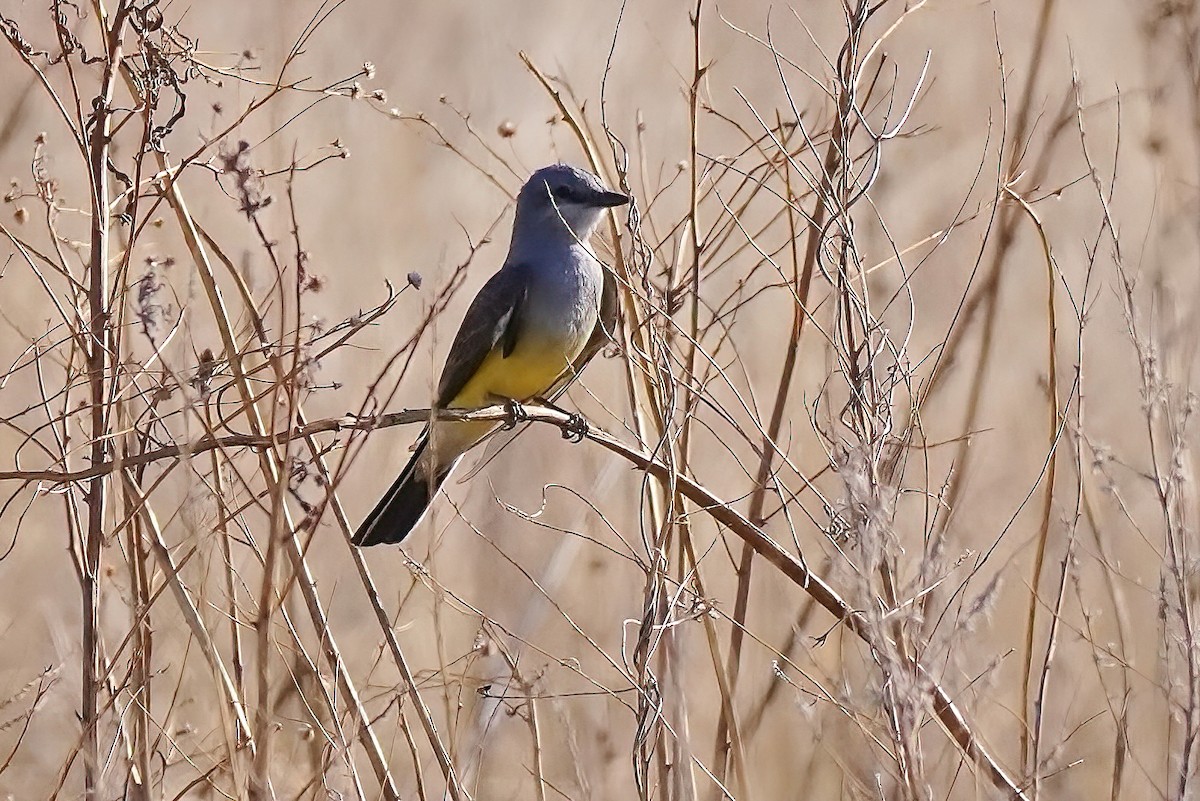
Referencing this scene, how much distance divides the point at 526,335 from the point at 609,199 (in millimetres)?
623

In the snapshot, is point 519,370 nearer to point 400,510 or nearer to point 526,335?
point 526,335

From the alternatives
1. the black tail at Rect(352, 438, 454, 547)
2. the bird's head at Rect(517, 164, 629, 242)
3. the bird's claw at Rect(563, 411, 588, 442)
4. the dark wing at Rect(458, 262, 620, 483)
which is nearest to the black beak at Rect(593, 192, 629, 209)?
the bird's head at Rect(517, 164, 629, 242)

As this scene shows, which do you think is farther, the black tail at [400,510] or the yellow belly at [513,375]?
the yellow belly at [513,375]

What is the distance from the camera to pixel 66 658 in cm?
240

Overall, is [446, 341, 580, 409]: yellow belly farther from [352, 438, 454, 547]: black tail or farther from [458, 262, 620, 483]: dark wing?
[352, 438, 454, 547]: black tail

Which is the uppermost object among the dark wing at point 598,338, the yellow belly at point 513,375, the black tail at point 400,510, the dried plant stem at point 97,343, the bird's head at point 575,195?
the bird's head at point 575,195

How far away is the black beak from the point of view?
13.1 ft

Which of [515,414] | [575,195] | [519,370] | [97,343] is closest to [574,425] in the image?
[515,414]

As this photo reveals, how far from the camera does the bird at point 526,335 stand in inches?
174

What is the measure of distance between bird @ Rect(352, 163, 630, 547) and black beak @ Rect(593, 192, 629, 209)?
2.5 inches

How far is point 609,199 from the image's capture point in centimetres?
412

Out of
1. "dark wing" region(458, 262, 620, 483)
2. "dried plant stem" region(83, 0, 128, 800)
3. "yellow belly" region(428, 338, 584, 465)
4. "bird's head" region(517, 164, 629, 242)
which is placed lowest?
"dried plant stem" region(83, 0, 128, 800)

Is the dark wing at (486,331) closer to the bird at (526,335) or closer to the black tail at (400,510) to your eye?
the bird at (526,335)

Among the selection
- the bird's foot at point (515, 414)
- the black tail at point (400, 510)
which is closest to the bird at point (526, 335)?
the black tail at point (400, 510)
